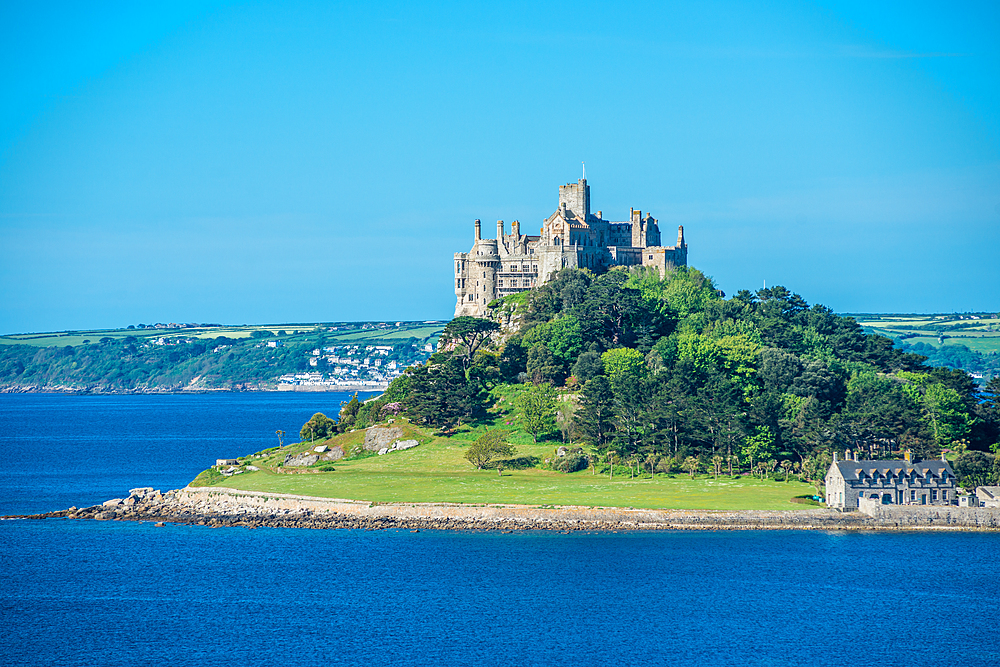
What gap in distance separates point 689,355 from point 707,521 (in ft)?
120

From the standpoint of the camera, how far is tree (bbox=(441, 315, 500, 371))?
133375 millimetres

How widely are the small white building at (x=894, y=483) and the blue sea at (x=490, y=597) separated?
453 centimetres

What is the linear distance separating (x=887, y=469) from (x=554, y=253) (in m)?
58.2

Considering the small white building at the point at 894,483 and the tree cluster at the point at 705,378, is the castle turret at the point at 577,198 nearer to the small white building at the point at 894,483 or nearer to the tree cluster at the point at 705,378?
the tree cluster at the point at 705,378

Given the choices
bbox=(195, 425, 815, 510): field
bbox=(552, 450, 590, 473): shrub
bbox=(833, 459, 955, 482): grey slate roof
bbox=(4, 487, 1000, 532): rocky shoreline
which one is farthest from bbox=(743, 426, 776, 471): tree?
bbox=(4, 487, 1000, 532): rocky shoreline

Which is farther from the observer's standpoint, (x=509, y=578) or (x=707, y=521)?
(x=707, y=521)

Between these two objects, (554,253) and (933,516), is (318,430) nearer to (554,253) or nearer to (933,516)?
(554,253)

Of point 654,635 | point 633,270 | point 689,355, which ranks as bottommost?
point 654,635

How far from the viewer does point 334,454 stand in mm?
119000

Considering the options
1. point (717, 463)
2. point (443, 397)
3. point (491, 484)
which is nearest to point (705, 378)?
point (717, 463)

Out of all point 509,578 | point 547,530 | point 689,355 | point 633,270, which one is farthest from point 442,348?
point 509,578

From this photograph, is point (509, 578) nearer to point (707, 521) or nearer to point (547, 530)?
point (547, 530)

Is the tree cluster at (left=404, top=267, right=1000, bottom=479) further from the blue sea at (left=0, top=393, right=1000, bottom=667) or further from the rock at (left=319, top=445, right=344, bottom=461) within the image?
the blue sea at (left=0, top=393, right=1000, bottom=667)

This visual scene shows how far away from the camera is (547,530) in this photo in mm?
88625
